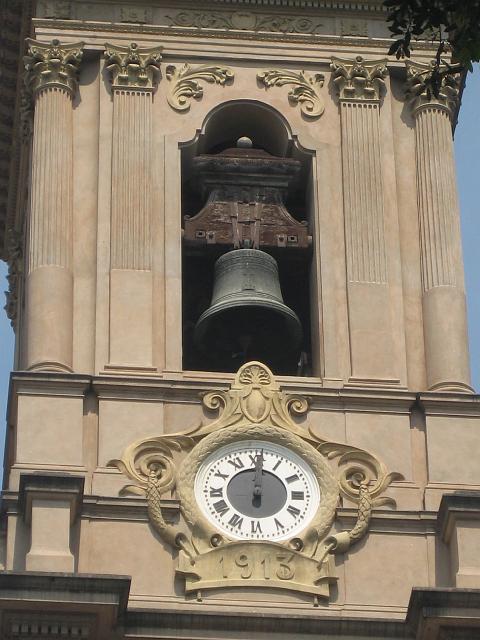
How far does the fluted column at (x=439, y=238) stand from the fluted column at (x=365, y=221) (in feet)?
1.51

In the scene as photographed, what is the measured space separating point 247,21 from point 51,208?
3.73m

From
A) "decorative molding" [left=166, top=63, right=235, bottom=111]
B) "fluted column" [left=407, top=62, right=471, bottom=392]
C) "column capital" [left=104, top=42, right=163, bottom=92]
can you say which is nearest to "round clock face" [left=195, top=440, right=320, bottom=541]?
"fluted column" [left=407, top=62, right=471, bottom=392]

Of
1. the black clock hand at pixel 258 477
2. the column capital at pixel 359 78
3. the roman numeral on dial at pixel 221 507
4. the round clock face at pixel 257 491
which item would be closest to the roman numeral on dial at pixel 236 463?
the round clock face at pixel 257 491

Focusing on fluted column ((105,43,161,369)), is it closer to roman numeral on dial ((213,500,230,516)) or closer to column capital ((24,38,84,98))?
column capital ((24,38,84,98))

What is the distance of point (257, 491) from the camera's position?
35.0 meters

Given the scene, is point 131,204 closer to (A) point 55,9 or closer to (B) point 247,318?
(B) point 247,318

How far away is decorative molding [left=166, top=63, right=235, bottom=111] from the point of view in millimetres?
38344

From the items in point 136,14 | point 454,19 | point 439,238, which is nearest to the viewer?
point 454,19

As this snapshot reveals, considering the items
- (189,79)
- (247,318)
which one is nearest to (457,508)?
(247,318)

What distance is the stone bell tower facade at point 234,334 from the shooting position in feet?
112

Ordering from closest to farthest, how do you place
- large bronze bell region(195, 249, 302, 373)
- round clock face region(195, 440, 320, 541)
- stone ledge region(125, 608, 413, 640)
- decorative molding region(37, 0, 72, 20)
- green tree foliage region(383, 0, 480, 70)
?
green tree foliage region(383, 0, 480, 70)
stone ledge region(125, 608, 413, 640)
round clock face region(195, 440, 320, 541)
large bronze bell region(195, 249, 302, 373)
decorative molding region(37, 0, 72, 20)

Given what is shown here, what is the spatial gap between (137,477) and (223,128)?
5611 mm

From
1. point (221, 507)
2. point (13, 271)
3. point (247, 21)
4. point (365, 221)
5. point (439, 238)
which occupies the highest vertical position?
point (247, 21)

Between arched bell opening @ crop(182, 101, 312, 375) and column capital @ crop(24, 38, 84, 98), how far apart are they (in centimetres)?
160
